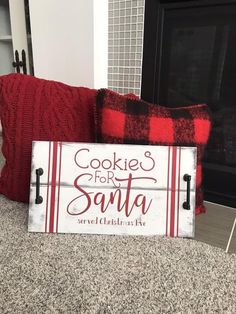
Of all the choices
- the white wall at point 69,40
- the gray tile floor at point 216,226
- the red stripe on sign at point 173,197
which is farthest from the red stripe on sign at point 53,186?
the white wall at point 69,40

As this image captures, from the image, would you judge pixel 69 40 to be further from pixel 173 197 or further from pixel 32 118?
pixel 173 197

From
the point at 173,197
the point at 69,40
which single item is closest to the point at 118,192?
the point at 173,197

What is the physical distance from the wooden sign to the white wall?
0.67 m

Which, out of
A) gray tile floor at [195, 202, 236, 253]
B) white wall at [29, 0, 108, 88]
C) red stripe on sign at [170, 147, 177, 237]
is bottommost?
gray tile floor at [195, 202, 236, 253]

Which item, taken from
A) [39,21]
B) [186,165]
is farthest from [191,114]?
[39,21]

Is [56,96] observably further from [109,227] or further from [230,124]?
[230,124]

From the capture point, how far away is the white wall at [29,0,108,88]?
1.19 m

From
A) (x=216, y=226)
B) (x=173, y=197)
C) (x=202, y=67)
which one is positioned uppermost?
(x=202, y=67)

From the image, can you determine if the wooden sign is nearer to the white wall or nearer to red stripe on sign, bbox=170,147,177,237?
red stripe on sign, bbox=170,147,177,237

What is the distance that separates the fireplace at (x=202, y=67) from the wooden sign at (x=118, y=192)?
0.57 metres

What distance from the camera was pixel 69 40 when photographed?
125 centimetres

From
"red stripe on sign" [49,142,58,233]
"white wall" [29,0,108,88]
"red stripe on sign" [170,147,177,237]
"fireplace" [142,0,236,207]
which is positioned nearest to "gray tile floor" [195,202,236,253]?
"fireplace" [142,0,236,207]

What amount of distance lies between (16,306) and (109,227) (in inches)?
10.9

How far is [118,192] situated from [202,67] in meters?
0.74
